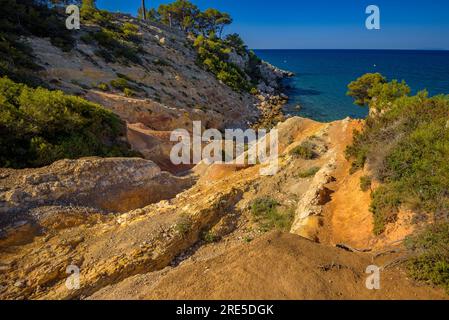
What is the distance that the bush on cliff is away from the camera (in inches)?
584

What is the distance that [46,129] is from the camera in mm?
16312

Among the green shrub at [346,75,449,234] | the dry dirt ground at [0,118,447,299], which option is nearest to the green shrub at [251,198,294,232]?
the dry dirt ground at [0,118,447,299]

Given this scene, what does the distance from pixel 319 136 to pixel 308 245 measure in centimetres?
1200

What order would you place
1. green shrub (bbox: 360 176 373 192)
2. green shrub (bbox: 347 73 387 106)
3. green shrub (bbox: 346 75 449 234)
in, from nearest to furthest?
1. green shrub (bbox: 346 75 449 234)
2. green shrub (bbox: 360 176 373 192)
3. green shrub (bbox: 347 73 387 106)

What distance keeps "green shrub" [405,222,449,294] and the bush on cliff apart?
48.5ft

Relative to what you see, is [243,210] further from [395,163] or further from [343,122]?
[343,122]

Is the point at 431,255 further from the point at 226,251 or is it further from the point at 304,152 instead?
the point at 304,152

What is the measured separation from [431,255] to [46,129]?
1673 centimetres

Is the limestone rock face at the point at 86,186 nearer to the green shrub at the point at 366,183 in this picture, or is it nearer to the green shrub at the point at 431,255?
the green shrub at the point at 366,183

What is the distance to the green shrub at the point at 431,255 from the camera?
279 inches

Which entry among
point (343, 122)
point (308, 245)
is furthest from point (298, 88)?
point (308, 245)

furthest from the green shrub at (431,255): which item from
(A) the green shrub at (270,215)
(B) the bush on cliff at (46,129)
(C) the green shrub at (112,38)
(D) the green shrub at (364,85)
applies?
(C) the green shrub at (112,38)

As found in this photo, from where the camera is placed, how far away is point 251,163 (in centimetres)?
2042

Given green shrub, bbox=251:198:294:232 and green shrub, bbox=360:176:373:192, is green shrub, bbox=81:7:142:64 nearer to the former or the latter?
green shrub, bbox=251:198:294:232
